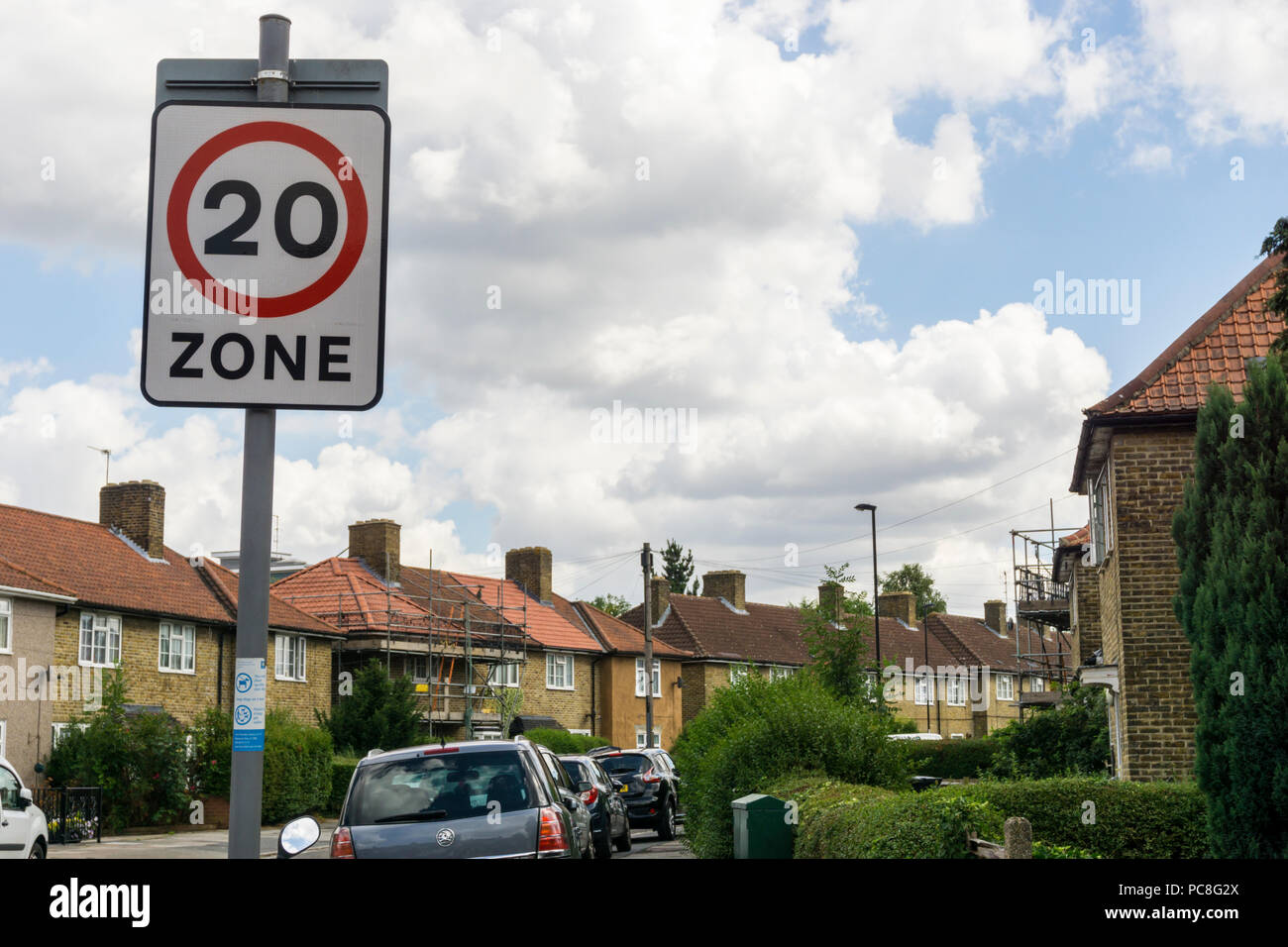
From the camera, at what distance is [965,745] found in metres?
50.9

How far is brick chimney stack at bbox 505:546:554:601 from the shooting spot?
2445 inches

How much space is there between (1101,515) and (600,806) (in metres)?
9.68

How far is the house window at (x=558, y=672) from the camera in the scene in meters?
56.8

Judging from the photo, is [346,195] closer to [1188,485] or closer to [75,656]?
[1188,485]

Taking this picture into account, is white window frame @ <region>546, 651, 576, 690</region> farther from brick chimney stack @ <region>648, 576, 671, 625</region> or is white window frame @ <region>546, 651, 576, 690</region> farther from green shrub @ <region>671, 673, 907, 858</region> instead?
green shrub @ <region>671, 673, 907, 858</region>

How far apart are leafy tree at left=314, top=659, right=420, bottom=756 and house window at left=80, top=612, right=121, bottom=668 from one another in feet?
22.9

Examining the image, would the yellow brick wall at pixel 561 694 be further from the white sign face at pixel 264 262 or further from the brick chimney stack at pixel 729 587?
the white sign face at pixel 264 262

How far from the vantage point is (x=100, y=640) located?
3647cm

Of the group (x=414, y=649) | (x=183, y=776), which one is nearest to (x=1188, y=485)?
(x=183, y=776)

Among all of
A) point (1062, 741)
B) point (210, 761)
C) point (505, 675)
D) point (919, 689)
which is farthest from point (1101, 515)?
point (919, 689)

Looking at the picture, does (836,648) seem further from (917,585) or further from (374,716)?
(917,585)

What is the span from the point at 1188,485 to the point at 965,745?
40.2m

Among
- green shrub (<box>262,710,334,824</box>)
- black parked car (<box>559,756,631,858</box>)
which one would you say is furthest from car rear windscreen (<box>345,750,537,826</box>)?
green shrub (<box>262,710,334,824</box>)
